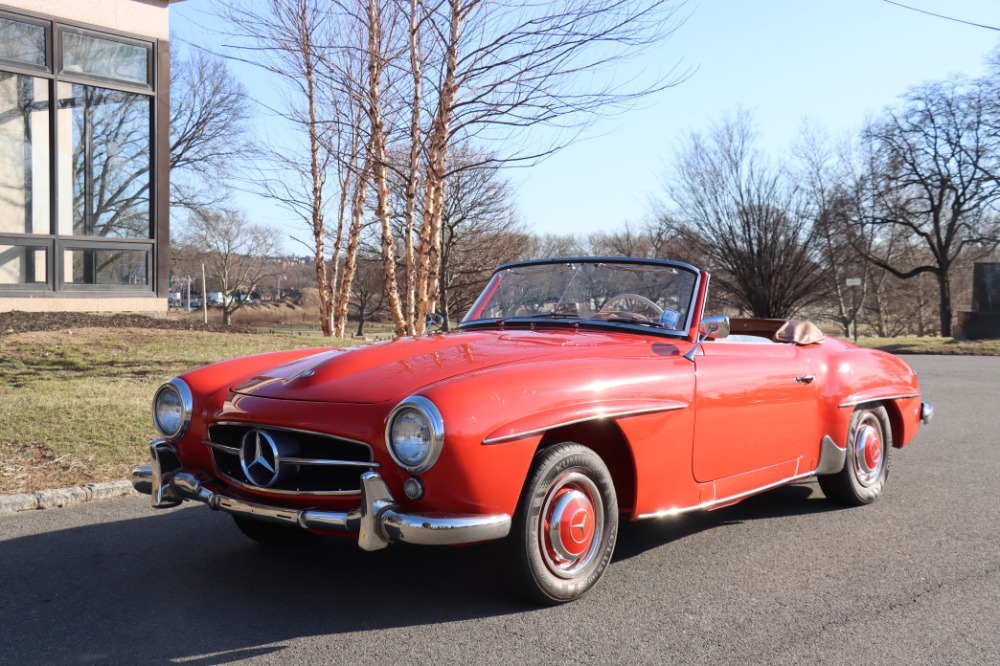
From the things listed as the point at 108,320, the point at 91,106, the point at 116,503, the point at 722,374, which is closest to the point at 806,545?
the point at 722,374

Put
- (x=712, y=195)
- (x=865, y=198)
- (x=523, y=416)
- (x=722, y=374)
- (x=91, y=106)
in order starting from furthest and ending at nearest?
(x=865, y=198) < (x=712, y=195) < (x=91, y=106) < (x=722, y=374) < (x=523, y=416)

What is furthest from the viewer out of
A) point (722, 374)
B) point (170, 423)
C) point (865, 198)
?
point (865, 198)

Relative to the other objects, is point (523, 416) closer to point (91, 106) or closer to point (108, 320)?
point (108, 320)

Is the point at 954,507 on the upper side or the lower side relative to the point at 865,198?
lower

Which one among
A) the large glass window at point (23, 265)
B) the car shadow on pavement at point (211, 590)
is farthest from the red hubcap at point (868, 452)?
the large glass window at point (23, 265)

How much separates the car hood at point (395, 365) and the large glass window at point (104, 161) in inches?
511

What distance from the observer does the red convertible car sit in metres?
3.26

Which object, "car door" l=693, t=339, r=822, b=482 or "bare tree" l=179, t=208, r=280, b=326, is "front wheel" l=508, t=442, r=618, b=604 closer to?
"car door" l=693, t=339, r=822, b=482

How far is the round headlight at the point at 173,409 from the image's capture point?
401 cm

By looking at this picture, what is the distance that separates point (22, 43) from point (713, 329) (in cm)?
1406

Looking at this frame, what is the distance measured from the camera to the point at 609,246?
156ft

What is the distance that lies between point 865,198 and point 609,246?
1460 cm

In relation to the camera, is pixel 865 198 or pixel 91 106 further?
pixel 865 198

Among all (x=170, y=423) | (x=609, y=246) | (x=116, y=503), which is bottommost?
(x=116, y=503)
